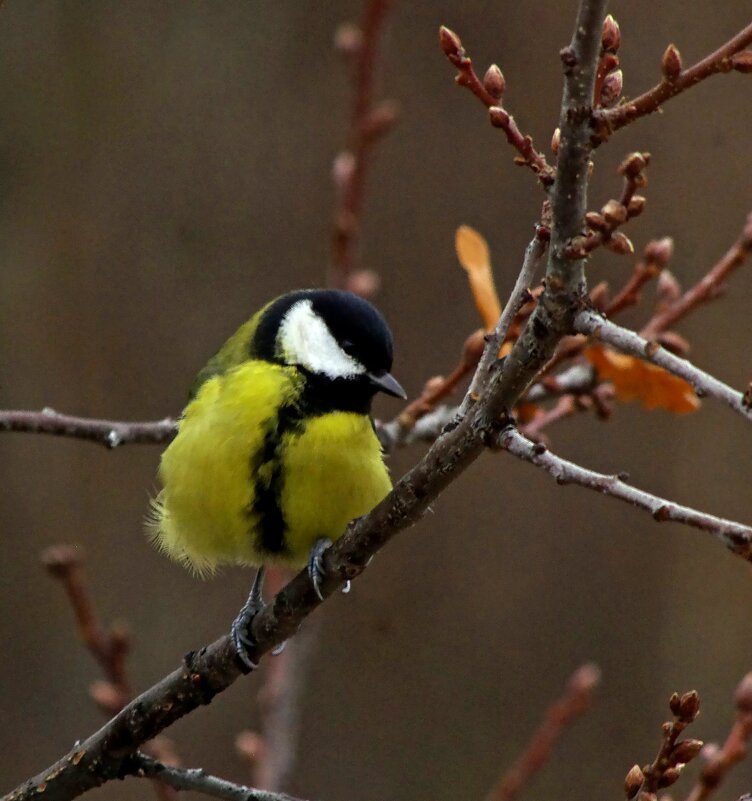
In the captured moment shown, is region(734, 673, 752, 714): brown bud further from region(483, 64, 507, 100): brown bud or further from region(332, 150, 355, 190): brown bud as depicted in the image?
region(332, 150, 355, 190): brown bud

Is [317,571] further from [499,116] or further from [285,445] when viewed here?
[499,116]

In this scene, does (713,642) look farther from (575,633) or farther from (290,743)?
(290,743)

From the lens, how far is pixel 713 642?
206 inches

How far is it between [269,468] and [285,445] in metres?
0.06

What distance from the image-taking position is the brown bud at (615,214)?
143 cm

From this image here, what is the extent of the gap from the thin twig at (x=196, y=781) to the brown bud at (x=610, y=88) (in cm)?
108

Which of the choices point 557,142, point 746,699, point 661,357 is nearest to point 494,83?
point 557,142

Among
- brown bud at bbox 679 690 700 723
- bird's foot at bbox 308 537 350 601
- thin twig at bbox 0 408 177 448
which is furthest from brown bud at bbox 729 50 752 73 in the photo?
thin twig at bbox 0 408 177 448

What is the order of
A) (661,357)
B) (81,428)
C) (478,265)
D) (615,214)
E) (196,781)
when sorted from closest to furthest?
(661,357), (615,214), (196,781), (478,265), (81,428)

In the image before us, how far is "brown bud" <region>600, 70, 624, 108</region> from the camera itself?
150cm

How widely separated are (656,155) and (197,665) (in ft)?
12.8

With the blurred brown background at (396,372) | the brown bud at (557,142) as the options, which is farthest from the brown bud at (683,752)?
the blurred brown background at (396,372)

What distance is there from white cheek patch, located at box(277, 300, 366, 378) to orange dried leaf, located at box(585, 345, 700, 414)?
55 centimetres

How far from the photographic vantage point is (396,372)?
5.26m
